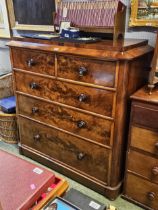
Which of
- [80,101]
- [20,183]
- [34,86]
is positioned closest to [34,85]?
[34,86]

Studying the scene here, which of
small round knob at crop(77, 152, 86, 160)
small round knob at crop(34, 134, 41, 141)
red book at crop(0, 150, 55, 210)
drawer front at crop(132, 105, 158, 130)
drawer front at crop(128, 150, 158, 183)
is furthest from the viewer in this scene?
small round knob at crop(34, 134, 41, 141)

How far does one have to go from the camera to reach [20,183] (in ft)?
3.84

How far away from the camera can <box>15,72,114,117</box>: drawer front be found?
144 cm

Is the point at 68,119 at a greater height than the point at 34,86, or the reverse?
the point at 34,86

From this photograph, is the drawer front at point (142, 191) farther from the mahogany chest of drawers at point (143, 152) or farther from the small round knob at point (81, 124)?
the small round knob at point (81, 124)

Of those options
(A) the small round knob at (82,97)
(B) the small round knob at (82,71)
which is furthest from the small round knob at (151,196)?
(B) the small round knob at (82,71)

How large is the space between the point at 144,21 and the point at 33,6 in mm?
1160

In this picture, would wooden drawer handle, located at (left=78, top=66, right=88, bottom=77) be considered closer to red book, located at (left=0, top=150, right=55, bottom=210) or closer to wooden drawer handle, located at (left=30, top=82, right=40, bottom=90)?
wooden drawer handle, located at (left=30, top=82, right=40, bottom=90)

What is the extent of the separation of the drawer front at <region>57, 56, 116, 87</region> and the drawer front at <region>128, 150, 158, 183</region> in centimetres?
52

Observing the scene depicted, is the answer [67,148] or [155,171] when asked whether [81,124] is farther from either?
[155,171]

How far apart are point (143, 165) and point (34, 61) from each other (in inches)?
42.9

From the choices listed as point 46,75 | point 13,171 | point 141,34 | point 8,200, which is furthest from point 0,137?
point 141,34

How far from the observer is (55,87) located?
167cm

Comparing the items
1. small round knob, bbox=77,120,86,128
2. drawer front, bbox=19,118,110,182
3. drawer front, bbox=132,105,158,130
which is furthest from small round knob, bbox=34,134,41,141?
drawer front, bbox=132,105,158,130
